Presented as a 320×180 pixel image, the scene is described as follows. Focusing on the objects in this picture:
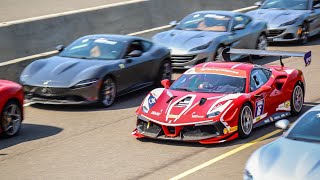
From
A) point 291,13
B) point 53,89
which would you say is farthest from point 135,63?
point 291,13

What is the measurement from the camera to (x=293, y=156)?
910 cm

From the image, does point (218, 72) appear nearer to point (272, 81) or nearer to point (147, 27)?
point (272, 81)

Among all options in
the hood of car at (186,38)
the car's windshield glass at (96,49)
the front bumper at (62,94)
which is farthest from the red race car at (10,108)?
the hood of car at (186,38)

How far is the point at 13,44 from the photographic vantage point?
58.5 feet

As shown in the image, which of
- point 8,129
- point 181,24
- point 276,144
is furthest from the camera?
point 181,24

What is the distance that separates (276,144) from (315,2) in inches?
625

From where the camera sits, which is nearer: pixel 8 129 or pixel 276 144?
pixel 276 144

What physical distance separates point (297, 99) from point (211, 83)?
6.58ft

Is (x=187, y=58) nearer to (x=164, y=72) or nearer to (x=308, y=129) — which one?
(x=164, y=72)

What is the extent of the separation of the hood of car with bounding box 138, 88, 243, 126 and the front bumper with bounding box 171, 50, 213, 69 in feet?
19.5

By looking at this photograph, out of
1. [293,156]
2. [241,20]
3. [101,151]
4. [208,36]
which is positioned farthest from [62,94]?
[241,20]

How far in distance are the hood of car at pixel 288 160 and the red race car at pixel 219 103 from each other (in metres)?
2.50

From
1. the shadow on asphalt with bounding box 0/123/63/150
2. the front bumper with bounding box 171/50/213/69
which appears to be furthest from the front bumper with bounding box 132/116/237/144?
the front bumper with bounding box 171/50/213/69

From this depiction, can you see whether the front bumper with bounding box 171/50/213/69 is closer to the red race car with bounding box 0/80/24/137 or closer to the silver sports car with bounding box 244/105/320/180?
Result: the red race car with bounding box 0/80/24/137
